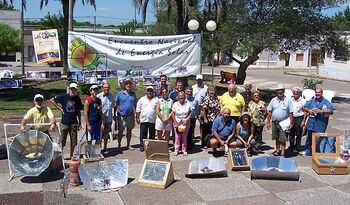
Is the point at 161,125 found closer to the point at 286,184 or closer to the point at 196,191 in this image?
the point at 196,191

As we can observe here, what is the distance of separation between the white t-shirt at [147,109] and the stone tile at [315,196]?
3334mm

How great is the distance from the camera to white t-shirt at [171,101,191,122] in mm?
8094

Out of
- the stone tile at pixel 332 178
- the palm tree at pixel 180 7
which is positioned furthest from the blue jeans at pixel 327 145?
the palm tree at pixel 180 7

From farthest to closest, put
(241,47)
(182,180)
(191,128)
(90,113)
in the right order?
(241,47) < (191,128) < (90,113) < (182,180)

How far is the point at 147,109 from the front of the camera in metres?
8.20

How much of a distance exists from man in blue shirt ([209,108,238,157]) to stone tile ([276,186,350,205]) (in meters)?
2.02

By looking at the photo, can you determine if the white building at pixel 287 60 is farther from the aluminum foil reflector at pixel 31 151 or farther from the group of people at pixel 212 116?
the aluminum foil reflector at pixel 31 151

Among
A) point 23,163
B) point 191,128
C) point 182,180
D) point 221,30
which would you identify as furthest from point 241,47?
point 23,163

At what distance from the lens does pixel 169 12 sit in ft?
52.0

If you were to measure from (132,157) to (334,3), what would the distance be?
488 inches

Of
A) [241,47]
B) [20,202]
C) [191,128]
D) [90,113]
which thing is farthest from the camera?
[241,47]

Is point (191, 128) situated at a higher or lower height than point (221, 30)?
lower

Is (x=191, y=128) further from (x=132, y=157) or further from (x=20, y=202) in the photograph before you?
(x=20, y=202)

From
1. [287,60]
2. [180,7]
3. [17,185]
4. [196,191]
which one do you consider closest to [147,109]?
[196,191]
